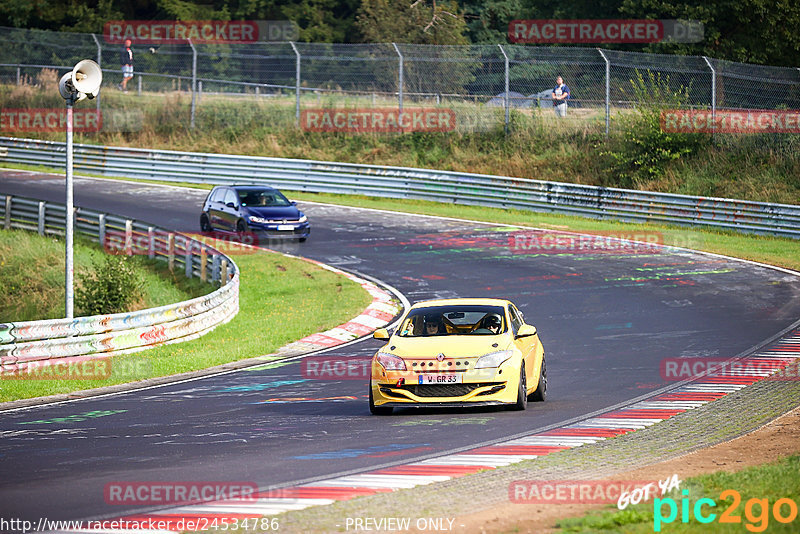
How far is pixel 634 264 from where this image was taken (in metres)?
26.4

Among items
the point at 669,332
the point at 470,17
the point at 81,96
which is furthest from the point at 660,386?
the point at 470,17

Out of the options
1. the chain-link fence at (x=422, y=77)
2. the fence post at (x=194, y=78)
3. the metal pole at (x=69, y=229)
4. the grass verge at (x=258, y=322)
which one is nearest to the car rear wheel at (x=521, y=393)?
the grass verge at (x=258, y=322)

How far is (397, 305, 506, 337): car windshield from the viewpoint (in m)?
13.4

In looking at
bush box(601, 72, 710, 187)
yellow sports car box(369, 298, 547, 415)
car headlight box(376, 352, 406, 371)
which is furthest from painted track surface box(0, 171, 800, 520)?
bush box(601, 72, 710, 187)

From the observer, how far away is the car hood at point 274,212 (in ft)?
97.2

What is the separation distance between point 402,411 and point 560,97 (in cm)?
2730

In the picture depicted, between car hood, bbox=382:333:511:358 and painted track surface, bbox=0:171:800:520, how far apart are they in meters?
0.72

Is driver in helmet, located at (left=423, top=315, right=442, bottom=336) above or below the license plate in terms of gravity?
above

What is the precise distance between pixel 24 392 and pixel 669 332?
1049 centimetres

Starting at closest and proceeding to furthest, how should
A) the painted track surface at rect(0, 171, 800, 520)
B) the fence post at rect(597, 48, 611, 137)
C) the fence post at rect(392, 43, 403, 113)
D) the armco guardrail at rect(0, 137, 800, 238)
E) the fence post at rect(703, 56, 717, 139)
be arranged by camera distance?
the painted track surface at rect(0, 171, 800, 520), the armco guardrail at rect(0, 137, 800, 238), the fence post at rect(703, 56, 717, 139), the fence post at rect(597, 48, 611, 137), the fence post at rect(392, 43, 403, 113)

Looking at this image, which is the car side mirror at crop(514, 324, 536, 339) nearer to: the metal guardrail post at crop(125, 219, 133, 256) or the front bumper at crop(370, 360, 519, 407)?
the front bumper at crop(370, 360, 519, 407)

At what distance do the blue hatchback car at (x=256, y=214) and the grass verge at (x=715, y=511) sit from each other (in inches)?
874

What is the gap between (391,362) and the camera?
41.1ft

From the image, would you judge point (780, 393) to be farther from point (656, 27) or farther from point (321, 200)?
point (656, 27)
